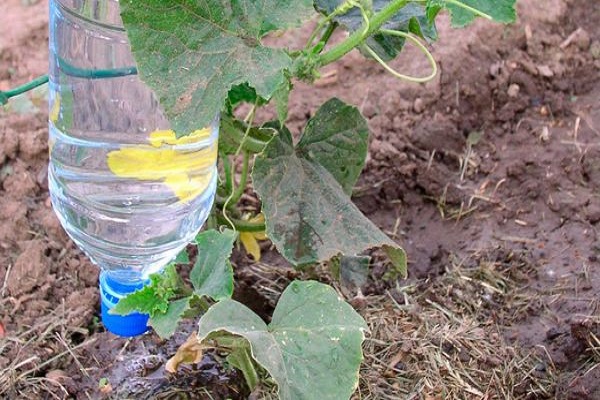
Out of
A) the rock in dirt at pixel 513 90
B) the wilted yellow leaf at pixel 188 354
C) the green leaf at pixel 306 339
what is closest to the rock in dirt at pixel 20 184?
the wilted yellow leaf at pixel 188 354

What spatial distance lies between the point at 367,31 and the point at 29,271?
1.06 m

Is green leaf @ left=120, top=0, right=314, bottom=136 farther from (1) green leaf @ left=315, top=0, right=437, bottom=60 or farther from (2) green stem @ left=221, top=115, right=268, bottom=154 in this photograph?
(2) green stem @ left=221, top=115, right=268, bottom=154

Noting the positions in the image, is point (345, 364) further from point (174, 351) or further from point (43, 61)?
point (43, 61)

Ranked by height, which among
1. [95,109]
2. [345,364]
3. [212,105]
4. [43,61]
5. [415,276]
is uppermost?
[212,105]

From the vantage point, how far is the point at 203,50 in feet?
5.45

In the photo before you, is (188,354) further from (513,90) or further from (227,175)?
(513,90)

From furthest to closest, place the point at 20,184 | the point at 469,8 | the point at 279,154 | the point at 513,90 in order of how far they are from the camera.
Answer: the point at 513,90
the point at 20,184
the point at 279,154
the point at 469,8

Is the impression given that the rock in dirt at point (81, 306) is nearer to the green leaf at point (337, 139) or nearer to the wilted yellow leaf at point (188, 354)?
the wilted yellow leaf at point (188, 354)

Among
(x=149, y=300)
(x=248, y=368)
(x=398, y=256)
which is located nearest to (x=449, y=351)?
(x=398, y=256)

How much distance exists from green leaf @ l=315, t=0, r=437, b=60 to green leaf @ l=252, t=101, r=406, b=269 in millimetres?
273

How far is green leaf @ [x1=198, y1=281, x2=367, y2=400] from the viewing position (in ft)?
5.44

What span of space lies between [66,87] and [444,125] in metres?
1.19

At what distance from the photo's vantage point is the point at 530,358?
7.24 feet

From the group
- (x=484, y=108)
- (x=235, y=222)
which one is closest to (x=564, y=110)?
(x=484, y=108)
